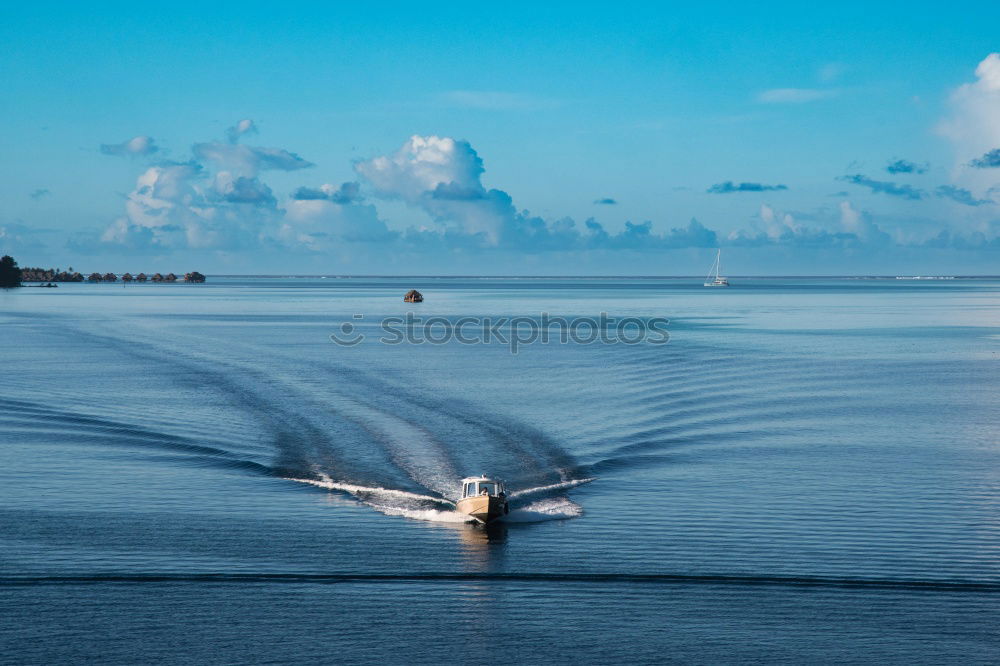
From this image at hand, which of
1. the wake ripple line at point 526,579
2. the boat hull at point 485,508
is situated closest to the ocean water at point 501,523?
the wake ripple line at point 526,579

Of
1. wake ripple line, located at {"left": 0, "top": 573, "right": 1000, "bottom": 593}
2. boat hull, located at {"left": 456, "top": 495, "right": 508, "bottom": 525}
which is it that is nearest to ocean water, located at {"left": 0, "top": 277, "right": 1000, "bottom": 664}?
wake ripple line, located at {"left": 0, "top": 573, "right": 1000, "bottom": 593}

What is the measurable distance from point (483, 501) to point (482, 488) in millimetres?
1014

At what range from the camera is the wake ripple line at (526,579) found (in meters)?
33.2

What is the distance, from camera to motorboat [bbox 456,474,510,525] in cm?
4047

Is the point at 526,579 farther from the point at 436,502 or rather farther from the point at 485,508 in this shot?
the point at 436,502

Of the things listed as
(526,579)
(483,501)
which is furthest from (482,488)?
(526,579)

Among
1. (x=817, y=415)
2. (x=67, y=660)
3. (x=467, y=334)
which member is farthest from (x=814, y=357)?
(x=67, y=660)

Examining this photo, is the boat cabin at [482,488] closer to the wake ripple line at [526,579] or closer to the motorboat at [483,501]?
the motorboat at [483,501]

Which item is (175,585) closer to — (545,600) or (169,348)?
(545,600)

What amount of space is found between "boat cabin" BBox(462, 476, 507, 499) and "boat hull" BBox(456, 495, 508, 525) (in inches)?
10.5

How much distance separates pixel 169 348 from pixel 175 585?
84.9m

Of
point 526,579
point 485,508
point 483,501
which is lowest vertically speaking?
point 526,579

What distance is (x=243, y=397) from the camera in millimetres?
73250

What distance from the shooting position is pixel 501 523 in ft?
136
